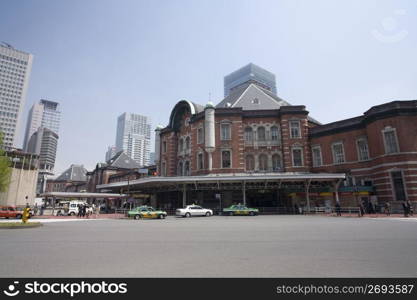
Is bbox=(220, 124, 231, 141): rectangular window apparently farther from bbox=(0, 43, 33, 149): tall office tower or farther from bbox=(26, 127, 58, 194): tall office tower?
bbox=(26, 127, 58, 194): tall office tower

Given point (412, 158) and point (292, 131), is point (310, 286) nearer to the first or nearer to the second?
point (412, 158)

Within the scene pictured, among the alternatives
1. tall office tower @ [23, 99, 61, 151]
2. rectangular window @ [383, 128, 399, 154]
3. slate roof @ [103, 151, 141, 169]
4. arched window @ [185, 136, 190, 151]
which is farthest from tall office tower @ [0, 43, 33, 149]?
rectangular window @ [383, 128, 399, 154]

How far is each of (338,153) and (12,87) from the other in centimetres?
16039

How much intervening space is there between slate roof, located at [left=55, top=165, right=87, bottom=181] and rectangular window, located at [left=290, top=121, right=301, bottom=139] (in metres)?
90.9

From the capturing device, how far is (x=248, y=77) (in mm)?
153000

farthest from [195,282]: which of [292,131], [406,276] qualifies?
[292,131]

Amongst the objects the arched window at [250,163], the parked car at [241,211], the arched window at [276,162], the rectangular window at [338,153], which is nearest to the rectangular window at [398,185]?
Answer: the rectangular window at [338,153]

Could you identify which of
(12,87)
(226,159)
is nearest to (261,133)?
(226,159)

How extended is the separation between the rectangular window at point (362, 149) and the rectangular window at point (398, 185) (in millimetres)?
4318

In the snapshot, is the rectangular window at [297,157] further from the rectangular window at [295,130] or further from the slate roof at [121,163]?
the slate roof at [121,163]

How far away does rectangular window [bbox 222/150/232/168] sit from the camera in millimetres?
35066

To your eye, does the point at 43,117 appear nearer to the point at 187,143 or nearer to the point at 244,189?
the point at 187,143

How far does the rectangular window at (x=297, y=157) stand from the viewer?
34625 millimetres

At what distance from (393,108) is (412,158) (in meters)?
5.89
